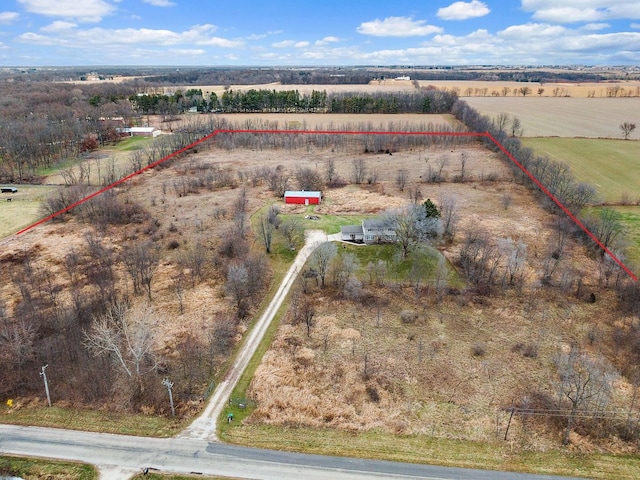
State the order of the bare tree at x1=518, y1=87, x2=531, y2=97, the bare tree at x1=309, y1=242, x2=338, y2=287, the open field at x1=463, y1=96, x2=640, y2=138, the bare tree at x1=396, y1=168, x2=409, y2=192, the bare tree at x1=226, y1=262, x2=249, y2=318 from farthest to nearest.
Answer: the bare tree at x1=518, y1=87, x2=531, y2=97 < the open field at x1=463, y1=96, x2=640, y2=138 < the bare tree at x1=396, y1=168, x2=409, y2=192 < the bare tree at x1=309, y1=242, x2=338, y2=287 < the bare tree at x1=226, y1=262, x2=249, y2=318

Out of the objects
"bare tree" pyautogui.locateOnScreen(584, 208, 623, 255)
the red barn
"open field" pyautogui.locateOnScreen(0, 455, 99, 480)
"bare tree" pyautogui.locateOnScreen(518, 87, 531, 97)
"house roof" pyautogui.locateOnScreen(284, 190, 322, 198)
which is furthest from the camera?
→ "bare tree" pyautogui.locateOnScreen(518, 87, 531, 97)

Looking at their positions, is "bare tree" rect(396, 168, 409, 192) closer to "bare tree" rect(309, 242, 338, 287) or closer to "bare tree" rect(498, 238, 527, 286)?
"bare tree" rect(498, 238, 527, 286)

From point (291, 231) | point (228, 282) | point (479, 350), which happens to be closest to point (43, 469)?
point (228, 282)

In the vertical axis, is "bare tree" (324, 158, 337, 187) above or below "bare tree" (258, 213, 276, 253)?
above

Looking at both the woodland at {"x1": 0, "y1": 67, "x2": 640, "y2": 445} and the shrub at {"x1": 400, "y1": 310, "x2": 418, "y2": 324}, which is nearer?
the woodland at {"x1": 0, "y1": 67, "x2": 640, "y2": 445}

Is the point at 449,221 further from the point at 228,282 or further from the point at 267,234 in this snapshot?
the point at 228,282

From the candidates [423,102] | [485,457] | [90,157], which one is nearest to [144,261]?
[485,457]

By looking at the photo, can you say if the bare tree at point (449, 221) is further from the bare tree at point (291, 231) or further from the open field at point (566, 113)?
the open field at point (566, 113)
